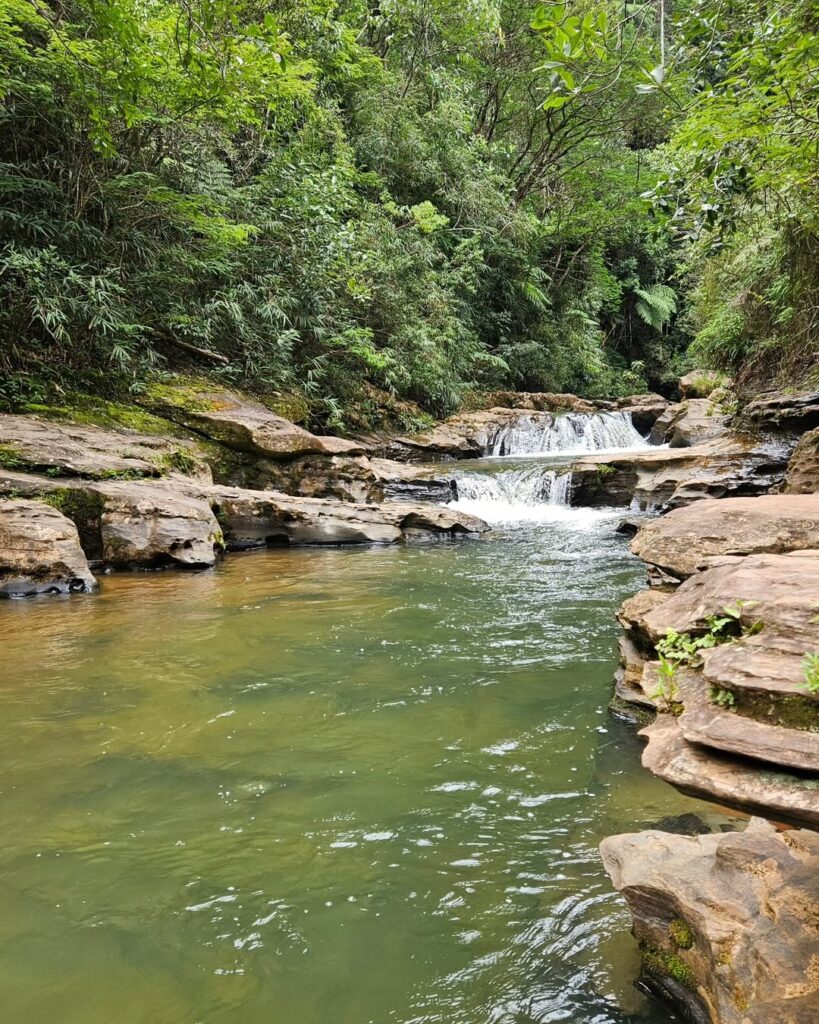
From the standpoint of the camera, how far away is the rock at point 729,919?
5.21 feet

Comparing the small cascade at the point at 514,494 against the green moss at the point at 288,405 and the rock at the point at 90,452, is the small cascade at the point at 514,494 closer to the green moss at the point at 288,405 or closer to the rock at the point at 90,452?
the green moss at the point at 288,405

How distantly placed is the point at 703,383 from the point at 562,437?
3.70 meters

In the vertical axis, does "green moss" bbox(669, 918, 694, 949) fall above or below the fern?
below

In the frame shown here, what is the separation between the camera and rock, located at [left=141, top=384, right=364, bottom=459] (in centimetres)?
1054

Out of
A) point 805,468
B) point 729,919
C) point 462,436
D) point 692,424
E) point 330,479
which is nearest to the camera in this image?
point 729,919

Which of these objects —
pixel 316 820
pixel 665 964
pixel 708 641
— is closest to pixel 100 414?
pixel 316 820

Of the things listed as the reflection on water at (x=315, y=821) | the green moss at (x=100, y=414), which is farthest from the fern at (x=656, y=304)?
the reflection on water at (x=315, y=821)

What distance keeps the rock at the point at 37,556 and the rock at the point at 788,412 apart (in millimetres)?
9437

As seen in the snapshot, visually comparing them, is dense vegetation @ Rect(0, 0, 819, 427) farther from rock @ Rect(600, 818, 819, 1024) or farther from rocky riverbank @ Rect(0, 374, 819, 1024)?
rock @ Rect(600, 818, 819, 1024)

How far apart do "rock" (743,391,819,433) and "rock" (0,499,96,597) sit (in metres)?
9.44

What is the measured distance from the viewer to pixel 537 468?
1257cm

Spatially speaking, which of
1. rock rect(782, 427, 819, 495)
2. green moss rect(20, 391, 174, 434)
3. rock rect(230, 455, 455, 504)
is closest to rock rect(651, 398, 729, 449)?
rock rect(782, 427, 819, 495)

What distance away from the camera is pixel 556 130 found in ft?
69.7

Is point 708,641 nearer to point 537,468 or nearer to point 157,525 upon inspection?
point 157,525
